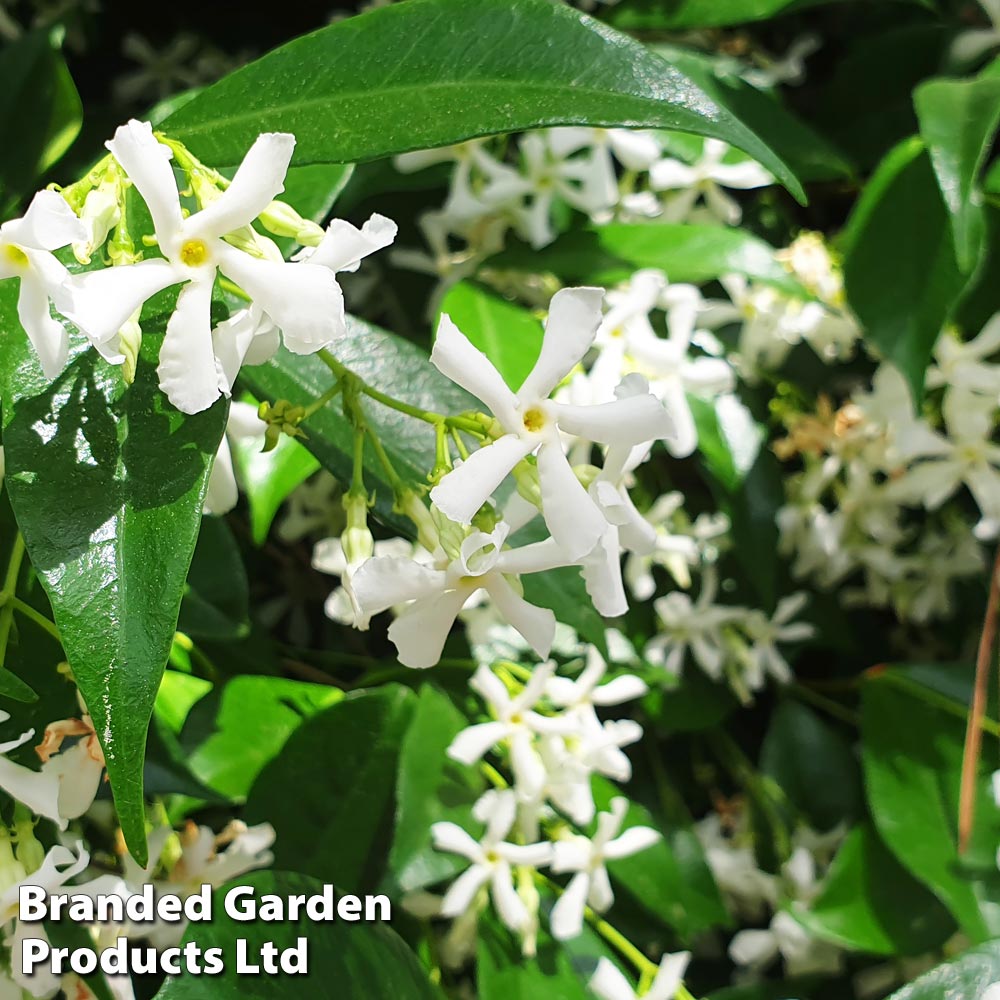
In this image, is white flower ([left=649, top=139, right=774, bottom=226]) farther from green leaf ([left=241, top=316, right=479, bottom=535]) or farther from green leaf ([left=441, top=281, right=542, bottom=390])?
green leaf ([left=241, top=316, right=479, bottom=535])

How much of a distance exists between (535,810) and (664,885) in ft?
0.44

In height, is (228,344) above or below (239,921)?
above

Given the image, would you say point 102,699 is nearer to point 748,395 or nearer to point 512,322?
point 512,322

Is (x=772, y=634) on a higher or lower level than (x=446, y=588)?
lower

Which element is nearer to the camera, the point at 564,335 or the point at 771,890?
the point at 564,335

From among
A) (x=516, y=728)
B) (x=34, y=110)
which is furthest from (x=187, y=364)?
(x=34, y=110)

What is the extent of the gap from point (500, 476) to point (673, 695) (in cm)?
52

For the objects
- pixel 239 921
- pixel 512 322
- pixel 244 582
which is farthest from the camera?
pixel 512 322

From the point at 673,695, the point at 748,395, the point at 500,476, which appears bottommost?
the point at 673,695

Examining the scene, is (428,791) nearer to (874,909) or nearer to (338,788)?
(338,788)

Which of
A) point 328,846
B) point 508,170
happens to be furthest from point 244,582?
point 508,170

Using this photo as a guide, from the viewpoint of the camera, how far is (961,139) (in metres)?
0.64

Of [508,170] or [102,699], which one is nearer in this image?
[102,699]

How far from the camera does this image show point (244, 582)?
592 mm
